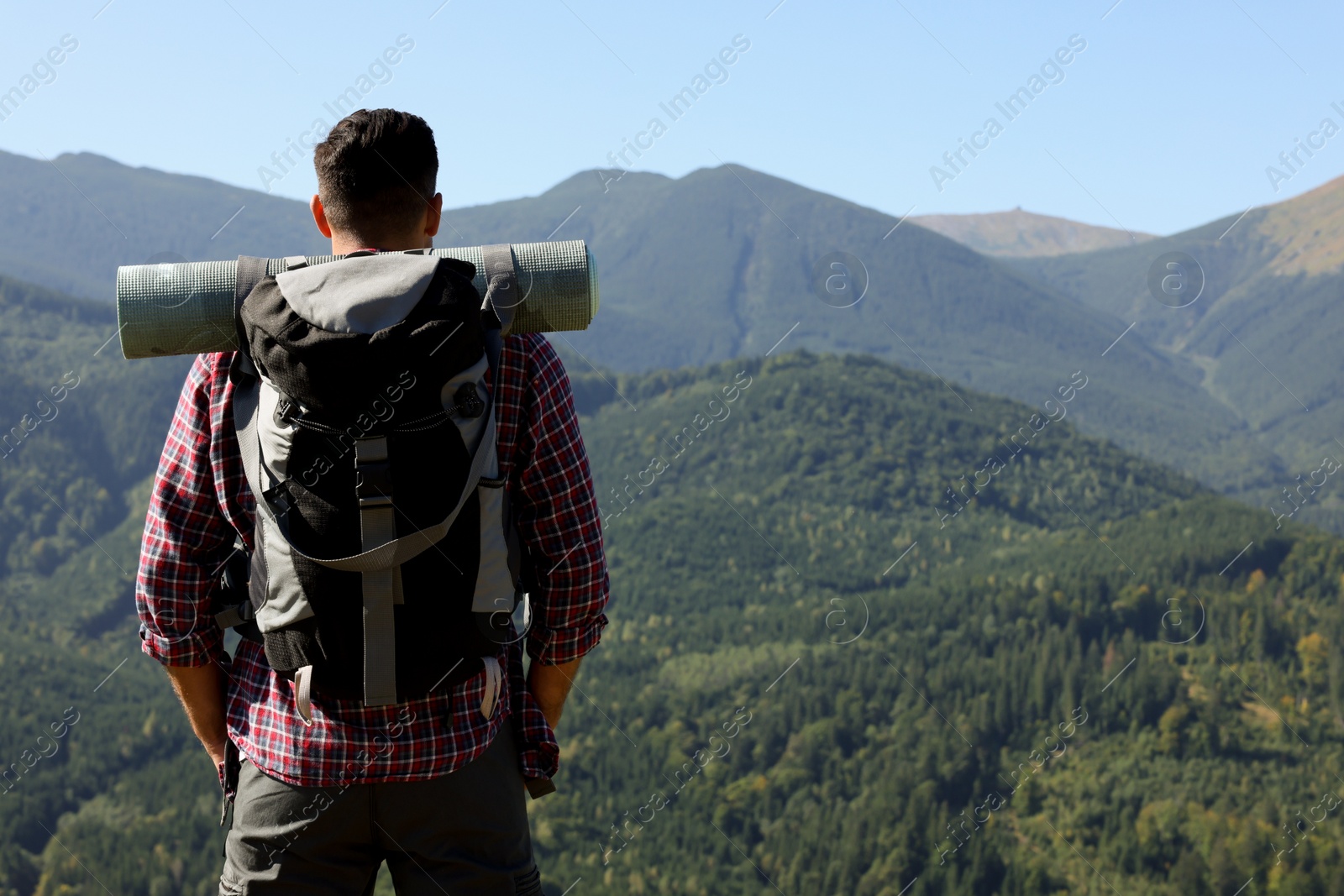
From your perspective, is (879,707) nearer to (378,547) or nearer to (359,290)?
(378,547)

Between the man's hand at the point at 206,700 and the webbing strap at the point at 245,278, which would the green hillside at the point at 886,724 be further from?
the webbing strap at the point at 245,278

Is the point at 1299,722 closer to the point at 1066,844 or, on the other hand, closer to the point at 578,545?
the point at 1066,844

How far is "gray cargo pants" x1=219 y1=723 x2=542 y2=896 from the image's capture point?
2.31 m

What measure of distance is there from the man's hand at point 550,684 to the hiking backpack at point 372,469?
441 millimetres

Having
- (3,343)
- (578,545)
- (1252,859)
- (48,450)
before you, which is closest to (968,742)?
(1252,859)

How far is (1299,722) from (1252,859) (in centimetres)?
2188

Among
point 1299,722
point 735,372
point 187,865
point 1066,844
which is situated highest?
point 735,372

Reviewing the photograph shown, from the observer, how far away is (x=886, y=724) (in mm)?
76938

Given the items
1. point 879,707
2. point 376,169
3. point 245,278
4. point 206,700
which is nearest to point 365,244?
point 376,169

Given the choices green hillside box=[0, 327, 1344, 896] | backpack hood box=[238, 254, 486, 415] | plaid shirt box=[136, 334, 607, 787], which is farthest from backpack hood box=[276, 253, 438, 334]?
green hillside box=[0, 327, 1344, 896]

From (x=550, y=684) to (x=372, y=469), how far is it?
86 cm

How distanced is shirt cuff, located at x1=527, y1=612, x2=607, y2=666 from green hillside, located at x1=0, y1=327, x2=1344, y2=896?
40964 mm

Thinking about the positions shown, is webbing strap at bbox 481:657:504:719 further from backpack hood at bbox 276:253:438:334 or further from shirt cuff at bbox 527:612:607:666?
backpack hood at bbox 276:253:438:334

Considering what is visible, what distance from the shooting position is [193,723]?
8.53ft
